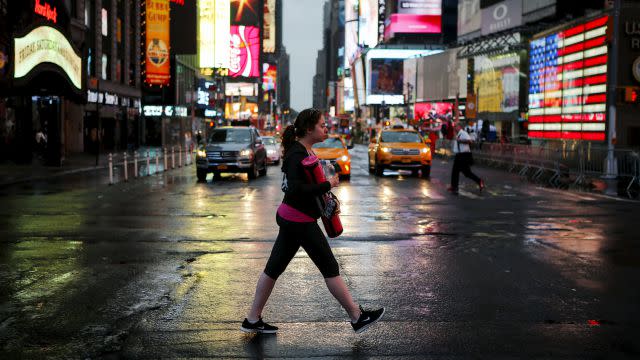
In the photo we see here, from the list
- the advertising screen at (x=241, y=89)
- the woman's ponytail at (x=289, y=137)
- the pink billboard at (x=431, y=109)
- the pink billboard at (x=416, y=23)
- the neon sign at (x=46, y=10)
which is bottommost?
the woman's ponytail at (x=289, y=137)

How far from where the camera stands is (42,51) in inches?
1281

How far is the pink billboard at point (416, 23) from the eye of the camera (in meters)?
139

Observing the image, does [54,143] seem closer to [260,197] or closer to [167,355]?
[260,197]

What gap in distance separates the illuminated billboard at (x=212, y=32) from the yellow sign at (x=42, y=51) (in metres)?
70.0

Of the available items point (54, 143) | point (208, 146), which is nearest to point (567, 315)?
point (208, 146)

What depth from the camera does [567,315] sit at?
7.13 m

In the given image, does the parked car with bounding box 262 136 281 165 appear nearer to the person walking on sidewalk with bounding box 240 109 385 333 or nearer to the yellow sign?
the yellow sign

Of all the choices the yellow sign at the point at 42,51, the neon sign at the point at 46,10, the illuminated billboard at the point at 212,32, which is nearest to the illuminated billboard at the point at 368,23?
the illuminated billboard at the point at 212,32

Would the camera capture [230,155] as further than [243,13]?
No

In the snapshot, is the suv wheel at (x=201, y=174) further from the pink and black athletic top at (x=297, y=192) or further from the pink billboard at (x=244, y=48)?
the pink billboard at (x=244, y=48)

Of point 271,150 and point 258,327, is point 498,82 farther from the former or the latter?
point 258,327

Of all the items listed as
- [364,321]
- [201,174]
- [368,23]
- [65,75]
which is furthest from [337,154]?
[368,23]

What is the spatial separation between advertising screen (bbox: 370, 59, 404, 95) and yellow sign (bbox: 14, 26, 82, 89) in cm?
11534

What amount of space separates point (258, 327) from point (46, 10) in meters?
33.8
